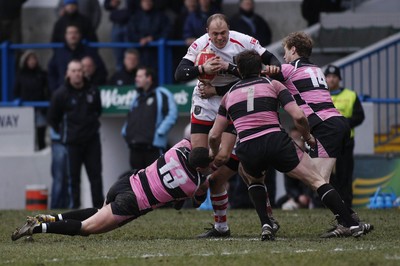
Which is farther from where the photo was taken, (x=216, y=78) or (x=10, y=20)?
(x=10, y=20)

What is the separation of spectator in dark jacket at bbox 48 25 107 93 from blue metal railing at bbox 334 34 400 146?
409 cm

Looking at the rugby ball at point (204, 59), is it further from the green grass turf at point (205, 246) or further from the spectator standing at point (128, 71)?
the spectator standing at point (128, 71)

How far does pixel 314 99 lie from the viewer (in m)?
11.4

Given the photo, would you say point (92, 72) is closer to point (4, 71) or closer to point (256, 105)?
point (4, 71)

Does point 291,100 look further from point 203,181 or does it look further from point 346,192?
point 346,192

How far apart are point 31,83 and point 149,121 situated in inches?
137

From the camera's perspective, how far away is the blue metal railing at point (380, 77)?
18109 mm

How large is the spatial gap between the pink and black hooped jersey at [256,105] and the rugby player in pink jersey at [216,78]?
54 centimetres

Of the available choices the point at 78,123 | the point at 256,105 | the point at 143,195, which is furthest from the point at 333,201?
the point at 78,123

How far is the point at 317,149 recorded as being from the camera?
37.5ft

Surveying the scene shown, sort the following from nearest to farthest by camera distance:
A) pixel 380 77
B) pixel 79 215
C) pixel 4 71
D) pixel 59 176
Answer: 1. pixel 79 215
2. pixel 59 176
3. pixel 380 77
4. pixel 4 71

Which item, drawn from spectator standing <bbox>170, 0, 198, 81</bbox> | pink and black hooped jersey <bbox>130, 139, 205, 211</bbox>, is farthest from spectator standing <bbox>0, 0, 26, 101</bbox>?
pink and black hooped jersey <bbox>130, 139, 205, 211</bbox>

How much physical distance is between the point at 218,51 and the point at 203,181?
1456 millimetres

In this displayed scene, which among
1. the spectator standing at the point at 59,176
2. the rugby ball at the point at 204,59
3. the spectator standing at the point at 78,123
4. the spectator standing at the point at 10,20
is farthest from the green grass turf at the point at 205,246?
the spectator standing at the point at 10,20
